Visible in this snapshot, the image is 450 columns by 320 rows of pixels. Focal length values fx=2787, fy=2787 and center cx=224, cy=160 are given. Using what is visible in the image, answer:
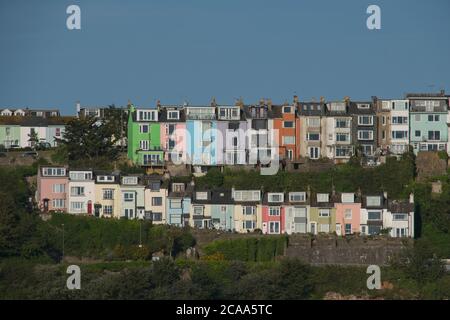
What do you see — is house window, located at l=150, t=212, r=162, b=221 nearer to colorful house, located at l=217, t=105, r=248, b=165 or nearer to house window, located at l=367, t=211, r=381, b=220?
colorful house, located at l=217, t=105, r=248, b=165

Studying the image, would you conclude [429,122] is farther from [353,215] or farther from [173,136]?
[173,136]

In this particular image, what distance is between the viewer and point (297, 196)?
93.3m

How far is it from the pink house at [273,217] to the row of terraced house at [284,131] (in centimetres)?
487

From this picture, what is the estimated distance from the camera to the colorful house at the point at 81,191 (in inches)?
3718

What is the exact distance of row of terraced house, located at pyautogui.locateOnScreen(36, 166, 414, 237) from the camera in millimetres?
92625

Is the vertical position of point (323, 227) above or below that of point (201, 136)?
below

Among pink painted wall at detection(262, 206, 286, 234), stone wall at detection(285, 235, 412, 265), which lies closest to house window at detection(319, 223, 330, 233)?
pink painted wall at detection(262, 206, 286, 234)

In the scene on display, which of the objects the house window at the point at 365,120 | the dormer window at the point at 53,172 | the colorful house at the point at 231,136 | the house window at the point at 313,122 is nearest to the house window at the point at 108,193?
the dormer window at the point at 53,172

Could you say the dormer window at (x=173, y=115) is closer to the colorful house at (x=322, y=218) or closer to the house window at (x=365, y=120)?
the house window at (x=365, y=120)

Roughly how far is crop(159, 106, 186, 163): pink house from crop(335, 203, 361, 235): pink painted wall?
7.85m

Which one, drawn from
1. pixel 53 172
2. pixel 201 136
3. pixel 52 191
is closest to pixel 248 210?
pixel 201 136

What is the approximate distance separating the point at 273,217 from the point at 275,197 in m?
0.83

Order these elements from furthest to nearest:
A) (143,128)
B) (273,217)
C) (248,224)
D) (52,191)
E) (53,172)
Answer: (143,128), (53,172), (52,191), (248,224), (273,217)

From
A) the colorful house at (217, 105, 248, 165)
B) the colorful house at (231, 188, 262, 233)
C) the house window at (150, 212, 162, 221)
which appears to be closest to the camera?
the colorful house at (231, 188, 262, 233)
